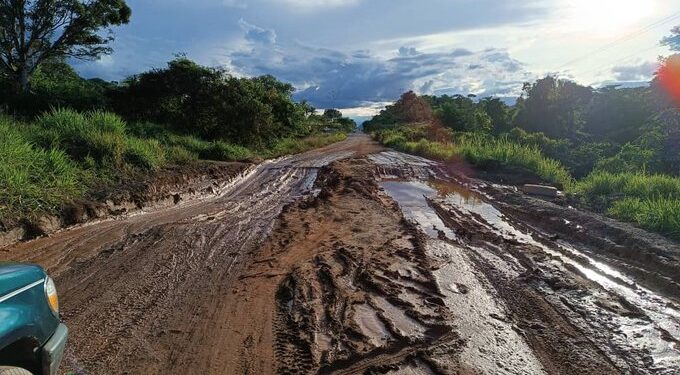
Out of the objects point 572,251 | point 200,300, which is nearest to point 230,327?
point 200,300

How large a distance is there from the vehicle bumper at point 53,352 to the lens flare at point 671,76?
29.0m

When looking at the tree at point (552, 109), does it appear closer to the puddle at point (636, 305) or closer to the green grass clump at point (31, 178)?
the puddle at point (636, 305)

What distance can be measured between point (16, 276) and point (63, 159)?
26.7 ft

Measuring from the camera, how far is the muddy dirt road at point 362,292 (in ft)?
13.3

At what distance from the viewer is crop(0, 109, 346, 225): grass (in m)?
7.95

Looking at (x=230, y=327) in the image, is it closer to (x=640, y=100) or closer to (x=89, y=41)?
(x=89, y=41)

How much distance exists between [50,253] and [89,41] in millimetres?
18450

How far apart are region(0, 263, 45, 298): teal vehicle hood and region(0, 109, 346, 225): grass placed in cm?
548

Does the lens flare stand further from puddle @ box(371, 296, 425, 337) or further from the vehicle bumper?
the vehicle bumper

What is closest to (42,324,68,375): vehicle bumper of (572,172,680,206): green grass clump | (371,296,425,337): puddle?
(371,296,425,337): puddle

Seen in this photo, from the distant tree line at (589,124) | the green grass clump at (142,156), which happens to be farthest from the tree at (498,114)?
the green grass clump at (142,156)

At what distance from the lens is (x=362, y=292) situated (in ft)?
18.1

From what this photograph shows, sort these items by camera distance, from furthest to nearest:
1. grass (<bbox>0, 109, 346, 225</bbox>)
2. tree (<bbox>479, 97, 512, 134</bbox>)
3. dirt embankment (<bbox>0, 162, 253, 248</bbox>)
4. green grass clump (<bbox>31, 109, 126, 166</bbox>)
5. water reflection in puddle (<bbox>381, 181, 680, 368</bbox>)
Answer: tree (<bbox>479, 97, 512, 134</bbox>), green grass clump (<bbox>31, 109, 126, 166</bbox>), grass (<bbox>0, 109, 346, 225</bbox>), dirt embankment (<bbox>0, 162, 253, 248</bbox>), water reflection in puddle (<bbox>381, 181, 680, 368</bbox>)

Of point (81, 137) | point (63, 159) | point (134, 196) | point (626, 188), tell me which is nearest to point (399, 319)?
point (134, 196)
